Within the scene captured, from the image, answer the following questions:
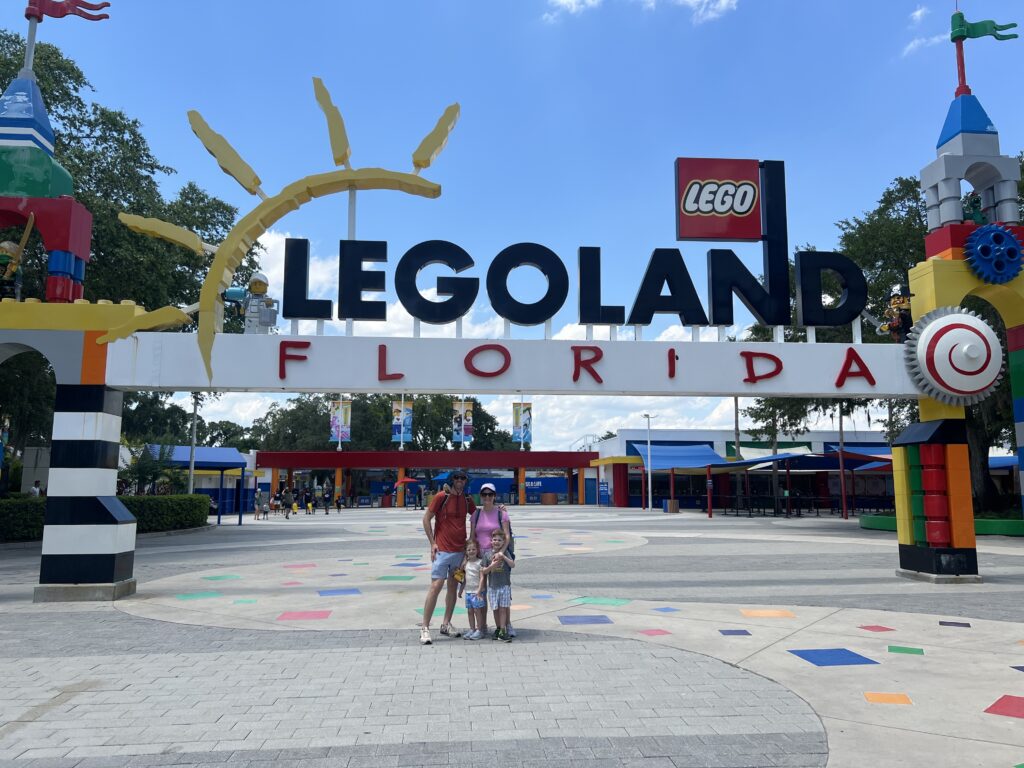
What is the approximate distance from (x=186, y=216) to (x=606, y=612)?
62.9ft

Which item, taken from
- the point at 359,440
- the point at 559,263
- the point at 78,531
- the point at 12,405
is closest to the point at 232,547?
the point at 12,405

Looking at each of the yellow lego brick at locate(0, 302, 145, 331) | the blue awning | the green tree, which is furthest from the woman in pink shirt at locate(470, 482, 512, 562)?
the blue awning

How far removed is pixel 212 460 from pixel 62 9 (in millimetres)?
30149

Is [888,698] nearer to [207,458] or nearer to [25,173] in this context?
[25,173]

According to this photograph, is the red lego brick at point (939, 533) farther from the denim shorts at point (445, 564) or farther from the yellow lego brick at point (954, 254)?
the denim shorts at point (445, 564)

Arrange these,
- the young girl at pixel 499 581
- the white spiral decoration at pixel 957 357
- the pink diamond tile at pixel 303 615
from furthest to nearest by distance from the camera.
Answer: the white spiral decoration at pixel 957 357 → the pink diamond tile at pixel 303 615 → the young girl at pixel 499 581

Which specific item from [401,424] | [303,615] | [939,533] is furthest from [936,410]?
[401,424]

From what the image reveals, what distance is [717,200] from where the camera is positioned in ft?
47.0

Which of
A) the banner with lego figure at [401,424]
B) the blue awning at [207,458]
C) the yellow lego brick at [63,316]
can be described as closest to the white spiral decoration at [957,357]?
the yellow lego brick at [63,316]

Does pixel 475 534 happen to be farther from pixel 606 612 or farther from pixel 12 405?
pixel 12 405

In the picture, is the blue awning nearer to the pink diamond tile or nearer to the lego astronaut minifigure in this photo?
the lego astronaut minifigure

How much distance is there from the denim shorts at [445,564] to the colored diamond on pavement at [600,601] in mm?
3109

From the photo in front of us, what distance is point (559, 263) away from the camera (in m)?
12.9

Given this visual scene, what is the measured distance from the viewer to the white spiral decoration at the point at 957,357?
12.1 meters
